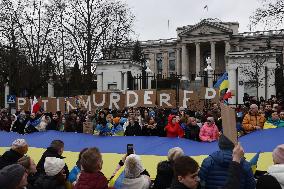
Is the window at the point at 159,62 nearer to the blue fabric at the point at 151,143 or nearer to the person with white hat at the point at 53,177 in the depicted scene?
the blue fabric at the point at 151,143

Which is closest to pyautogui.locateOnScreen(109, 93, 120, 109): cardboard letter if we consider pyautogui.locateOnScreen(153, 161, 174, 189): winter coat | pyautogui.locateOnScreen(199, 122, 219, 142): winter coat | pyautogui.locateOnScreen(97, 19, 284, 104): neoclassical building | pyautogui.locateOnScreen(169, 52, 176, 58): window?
pyautogui.locateOnScreen(199, 122, 219, 142): winter coat

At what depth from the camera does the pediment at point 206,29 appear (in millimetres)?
81062

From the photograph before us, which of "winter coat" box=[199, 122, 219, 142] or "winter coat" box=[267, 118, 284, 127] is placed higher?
"winter coat" box=[267, 118, 284, 127]

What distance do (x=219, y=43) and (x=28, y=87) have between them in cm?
5154

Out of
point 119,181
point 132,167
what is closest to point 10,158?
point 119,181

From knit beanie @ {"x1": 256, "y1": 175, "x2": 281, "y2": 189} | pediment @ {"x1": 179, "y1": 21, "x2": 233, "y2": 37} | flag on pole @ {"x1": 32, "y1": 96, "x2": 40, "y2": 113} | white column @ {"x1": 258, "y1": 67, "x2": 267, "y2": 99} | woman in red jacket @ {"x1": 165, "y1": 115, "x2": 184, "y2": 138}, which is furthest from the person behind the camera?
pediment @ {"x1": 179, "y1": 21, "x2": 233, "y2": 37}

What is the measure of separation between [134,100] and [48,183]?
11.5m

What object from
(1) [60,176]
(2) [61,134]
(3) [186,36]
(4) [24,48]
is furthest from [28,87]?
(3) [186,36]

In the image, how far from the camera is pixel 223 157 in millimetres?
5164

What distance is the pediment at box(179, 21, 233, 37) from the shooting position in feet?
266

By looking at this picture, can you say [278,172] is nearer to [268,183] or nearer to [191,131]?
[268,183]

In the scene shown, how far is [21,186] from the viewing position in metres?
4.27

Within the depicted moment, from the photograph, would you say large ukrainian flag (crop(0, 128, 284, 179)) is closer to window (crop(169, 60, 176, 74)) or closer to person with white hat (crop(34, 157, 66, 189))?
person with white hat (crop(34, 157, 66, 189))

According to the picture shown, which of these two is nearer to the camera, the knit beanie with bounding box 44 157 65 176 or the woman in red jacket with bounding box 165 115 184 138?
the knit beanie with bounding box 44 157 65 176
